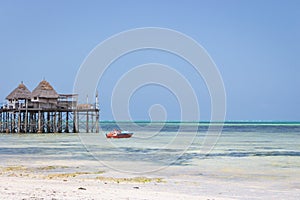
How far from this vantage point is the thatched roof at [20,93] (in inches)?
2318

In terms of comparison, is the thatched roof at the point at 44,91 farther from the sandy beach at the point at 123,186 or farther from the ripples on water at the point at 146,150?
the sandy beach at the point at 123,186

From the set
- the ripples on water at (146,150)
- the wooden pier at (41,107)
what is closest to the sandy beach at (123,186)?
the ripples on water at (146,150)

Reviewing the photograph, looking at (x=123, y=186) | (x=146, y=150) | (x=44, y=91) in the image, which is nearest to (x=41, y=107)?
(x=44, y=91)

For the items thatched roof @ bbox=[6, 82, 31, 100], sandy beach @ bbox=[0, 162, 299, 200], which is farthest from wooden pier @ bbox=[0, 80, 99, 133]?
sandy beach @ bbox=[0, 162, 299, 200]

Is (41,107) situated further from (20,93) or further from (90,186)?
(90,186)

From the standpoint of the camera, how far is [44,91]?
58.7m

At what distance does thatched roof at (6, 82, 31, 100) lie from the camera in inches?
2318

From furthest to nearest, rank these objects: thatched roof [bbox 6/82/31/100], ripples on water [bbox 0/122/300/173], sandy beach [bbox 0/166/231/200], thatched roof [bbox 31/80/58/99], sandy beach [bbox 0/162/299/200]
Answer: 1. thatched roof [bbox 6/82/31/100]
2. thatched roof [bbox 31/80/58/99]
3. ripples on water [bbox 0/122/300/173]
4. sandy beach [bbox 0/162/299/200]
5. sandy beach [bbox 0/166/231/200]

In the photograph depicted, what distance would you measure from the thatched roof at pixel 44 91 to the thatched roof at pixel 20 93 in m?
0.98

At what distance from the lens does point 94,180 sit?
50.2 feet

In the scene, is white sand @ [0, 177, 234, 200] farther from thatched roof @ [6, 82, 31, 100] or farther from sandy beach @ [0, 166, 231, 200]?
thatched roof @ [6, 82, 31, 100]

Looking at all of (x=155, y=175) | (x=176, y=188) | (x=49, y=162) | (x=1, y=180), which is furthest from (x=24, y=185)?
(x=49, y=162)

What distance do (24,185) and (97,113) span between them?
46990 mm

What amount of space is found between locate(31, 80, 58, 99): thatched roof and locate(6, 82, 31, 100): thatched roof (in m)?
0.98
